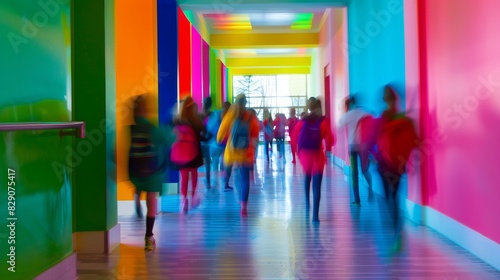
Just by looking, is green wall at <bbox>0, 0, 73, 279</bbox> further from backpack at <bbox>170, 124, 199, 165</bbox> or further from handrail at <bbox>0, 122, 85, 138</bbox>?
backpack at <bbox>170, 124, 199, 165</bbox>

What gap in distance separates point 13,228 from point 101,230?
7.00 feet

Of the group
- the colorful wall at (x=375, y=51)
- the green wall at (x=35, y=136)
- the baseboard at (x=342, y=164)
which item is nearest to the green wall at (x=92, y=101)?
the green wall at (x=35, y=136)

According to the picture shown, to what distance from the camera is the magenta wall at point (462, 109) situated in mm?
4828

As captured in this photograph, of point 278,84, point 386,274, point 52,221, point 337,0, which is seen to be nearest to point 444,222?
point 386,274

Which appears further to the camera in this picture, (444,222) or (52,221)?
(444,222)

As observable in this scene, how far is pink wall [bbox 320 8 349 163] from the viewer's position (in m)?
13.9

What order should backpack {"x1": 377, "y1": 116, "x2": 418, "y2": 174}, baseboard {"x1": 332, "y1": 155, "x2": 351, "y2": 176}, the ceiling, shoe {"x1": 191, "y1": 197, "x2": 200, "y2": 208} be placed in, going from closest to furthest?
1. backpack {"x1": 377, "y1": 116, "x2": 418, "y2": 174}
2. shoe {"x1": 191, "y1": 197, "x2": 200, "y2": 208}
3. baseboard {"x1": 332, "y1": 155, "x2": 351, "y2": 176}
4. the ceiling

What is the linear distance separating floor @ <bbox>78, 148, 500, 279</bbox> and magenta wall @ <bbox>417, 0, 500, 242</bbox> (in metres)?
0.51

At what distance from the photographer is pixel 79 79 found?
225 inches

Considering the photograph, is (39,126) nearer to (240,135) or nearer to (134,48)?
(240,135)

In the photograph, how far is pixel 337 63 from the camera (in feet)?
51.4

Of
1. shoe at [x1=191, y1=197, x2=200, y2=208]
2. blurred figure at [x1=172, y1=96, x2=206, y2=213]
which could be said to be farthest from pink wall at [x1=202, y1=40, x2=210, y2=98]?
blurred figure at [x1=172, y1=96, x2=206, y2=213]

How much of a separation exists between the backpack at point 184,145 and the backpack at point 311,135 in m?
1.55

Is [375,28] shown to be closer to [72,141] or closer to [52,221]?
[72,141]
